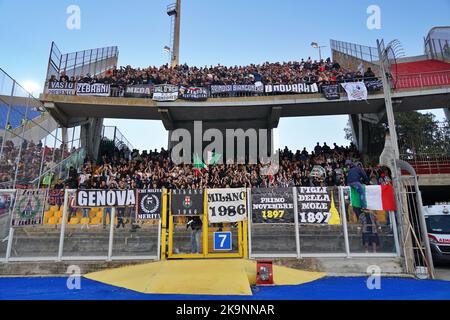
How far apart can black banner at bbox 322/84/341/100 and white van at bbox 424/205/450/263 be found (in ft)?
27.2

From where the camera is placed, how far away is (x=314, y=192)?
864cm

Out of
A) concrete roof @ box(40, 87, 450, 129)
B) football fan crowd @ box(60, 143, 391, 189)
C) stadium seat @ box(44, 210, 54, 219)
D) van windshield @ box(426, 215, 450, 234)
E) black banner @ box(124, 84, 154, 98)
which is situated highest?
black banner @ box(124, 84, 154, 98)

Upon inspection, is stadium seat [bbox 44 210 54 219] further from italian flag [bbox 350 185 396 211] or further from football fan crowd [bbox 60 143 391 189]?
italian flag [bbox 350 185 396 211]

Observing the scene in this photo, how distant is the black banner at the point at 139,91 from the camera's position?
60.1 ft

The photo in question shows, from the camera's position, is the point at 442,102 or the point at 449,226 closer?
the point at 449,226

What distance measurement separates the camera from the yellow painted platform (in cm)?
566

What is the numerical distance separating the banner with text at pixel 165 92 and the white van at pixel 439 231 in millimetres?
14132

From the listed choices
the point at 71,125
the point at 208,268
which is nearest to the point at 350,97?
the point at 208,268

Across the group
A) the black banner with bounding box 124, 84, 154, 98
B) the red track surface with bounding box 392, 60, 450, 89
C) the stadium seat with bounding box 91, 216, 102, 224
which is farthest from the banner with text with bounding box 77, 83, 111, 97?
the red track surface with bounding box 392, 60, 450, 89

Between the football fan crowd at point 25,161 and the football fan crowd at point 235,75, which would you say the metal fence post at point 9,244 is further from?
the football fan crowd at point 235,75

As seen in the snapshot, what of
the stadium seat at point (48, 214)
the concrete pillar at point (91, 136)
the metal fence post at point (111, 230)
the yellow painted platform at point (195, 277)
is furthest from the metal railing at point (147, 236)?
the concrete pillar at point (91, 136)

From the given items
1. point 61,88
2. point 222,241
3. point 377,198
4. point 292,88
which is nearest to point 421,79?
point 292,88

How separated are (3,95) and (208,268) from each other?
34.2 ft

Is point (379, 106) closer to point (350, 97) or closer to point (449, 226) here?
point (350, 97)
